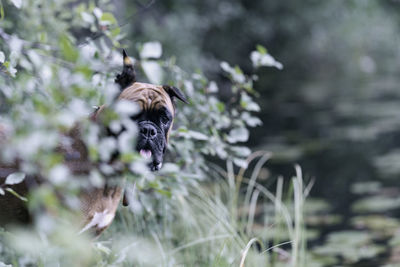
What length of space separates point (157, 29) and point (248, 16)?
5657mm

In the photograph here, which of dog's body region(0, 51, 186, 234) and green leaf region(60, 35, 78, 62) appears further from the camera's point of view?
dog's body region(0, 51, 186, 234)

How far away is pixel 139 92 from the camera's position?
2488mm

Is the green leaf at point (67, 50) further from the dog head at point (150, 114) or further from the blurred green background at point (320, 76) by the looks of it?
the blurred green background at point (320, 76)

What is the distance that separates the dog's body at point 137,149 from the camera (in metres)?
2.37

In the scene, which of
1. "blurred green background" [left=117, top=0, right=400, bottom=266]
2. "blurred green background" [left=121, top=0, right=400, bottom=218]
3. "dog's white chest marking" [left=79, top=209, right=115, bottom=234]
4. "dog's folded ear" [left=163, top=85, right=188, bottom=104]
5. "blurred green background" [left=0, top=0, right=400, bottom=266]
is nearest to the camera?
"dog's white chest marking" [left=79, top=209, right=115, bottom=234]

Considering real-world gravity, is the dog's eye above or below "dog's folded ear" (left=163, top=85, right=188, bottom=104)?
below

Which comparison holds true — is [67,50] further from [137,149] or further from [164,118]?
[164,118]

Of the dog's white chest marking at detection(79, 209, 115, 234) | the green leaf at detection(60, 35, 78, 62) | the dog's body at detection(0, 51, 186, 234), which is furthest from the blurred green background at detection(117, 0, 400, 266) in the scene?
the green leaf at detection(60, 35, 78, 62)

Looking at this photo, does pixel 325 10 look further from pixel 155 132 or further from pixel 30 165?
pixel 30 165

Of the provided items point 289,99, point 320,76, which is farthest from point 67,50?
point 320,76

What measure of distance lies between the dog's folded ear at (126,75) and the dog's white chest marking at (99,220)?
58 centimetres

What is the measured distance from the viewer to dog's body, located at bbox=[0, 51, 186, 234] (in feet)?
7.79

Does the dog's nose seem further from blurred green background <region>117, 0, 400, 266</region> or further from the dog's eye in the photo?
blurred green background <region>117, 0, 400, 266</region>

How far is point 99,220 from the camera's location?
99.0 inches
